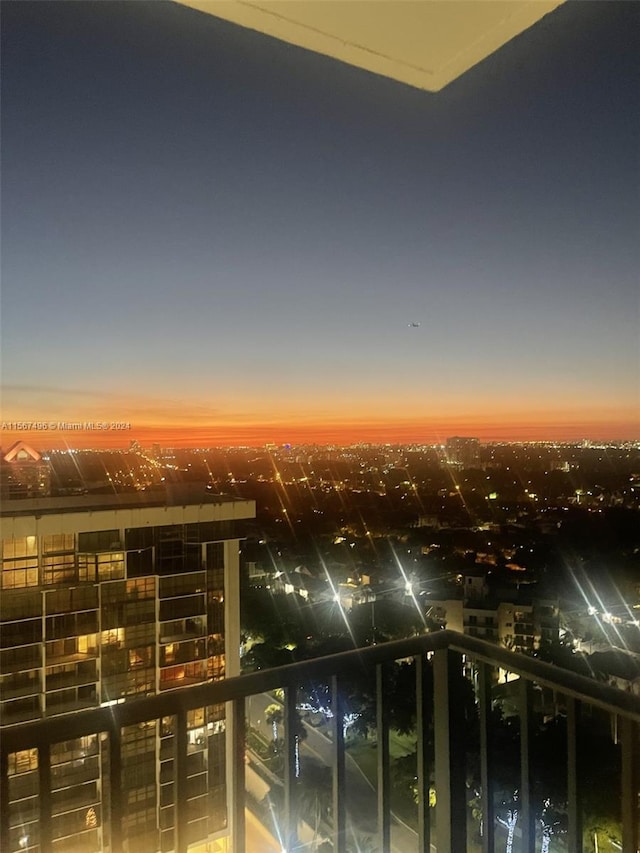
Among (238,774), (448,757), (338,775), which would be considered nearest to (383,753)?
(338,775)

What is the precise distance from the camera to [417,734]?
4.51ft

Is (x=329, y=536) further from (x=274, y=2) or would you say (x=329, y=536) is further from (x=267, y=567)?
(x=274, y=2)

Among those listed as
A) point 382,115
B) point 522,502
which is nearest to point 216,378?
point 382,115

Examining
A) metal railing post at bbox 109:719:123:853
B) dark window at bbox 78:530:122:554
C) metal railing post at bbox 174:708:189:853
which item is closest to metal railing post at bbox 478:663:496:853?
metal railing post at bbox 174:708:189:853

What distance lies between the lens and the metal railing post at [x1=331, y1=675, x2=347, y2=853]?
118 centimetres

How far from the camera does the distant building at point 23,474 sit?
4.51 m

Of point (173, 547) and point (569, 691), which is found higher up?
point (569, 691)

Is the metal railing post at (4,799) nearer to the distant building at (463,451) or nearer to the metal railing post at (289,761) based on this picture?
the metal railing post at (289,761)

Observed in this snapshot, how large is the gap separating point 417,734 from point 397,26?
170 cm

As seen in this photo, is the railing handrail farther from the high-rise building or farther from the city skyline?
the high-rise building

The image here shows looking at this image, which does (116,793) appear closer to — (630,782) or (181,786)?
(181,786)

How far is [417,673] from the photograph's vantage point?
131 centimetres

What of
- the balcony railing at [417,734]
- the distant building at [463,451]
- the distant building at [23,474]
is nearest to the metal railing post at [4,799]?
the balcony railing at [417,734]

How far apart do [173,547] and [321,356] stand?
389cm
